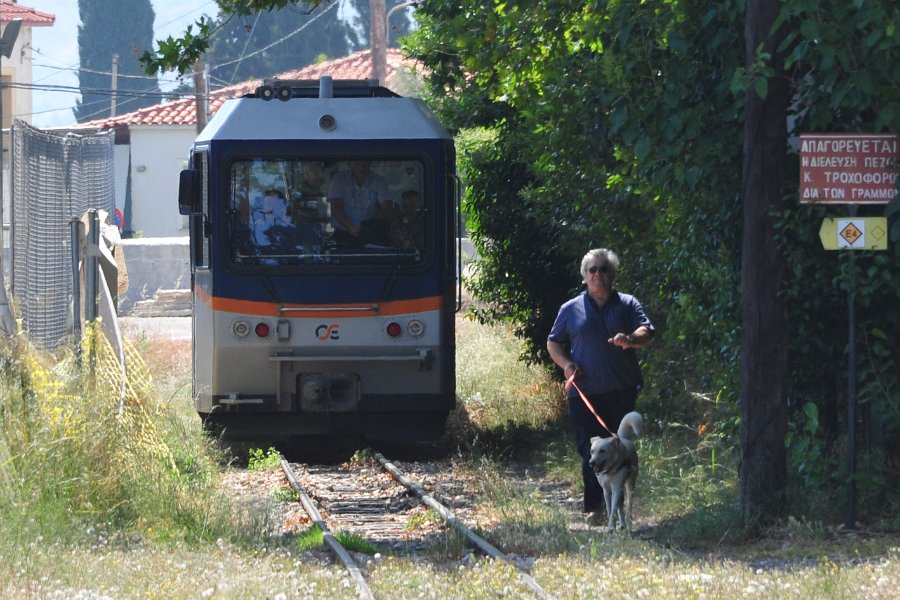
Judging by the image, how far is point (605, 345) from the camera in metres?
9.15

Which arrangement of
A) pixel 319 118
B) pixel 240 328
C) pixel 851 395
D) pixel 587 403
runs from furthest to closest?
pixel 319 118, pixel 240 328, pixel 587 403, pixel 851 395

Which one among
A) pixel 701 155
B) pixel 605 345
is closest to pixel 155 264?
pixel 605 345

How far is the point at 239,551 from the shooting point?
783 cm

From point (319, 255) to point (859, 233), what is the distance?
5.33 metres

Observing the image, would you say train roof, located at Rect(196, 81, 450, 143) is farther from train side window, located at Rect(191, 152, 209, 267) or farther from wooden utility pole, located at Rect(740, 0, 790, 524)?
wooden utility pole, located at Rect(740, 0, 790, 524)

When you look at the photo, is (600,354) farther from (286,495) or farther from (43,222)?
(43,222)

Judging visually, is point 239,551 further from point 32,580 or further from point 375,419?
point 375,419

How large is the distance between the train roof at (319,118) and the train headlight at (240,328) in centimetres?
157

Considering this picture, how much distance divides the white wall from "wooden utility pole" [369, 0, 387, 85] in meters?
16.9

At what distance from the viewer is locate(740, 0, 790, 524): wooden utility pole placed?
843cm

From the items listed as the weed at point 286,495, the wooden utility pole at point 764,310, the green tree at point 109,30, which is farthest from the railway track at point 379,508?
the green tree at point 109,30

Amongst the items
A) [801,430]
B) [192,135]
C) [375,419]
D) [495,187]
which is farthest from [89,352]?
[192,135]

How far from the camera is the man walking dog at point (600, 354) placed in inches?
360

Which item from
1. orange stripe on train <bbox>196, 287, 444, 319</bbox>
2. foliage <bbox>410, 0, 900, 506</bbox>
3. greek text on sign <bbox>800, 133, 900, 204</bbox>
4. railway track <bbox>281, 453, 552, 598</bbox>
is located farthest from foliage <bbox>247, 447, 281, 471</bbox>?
greek text on sign <bbox>800, 133, 900, 204</bbox>
